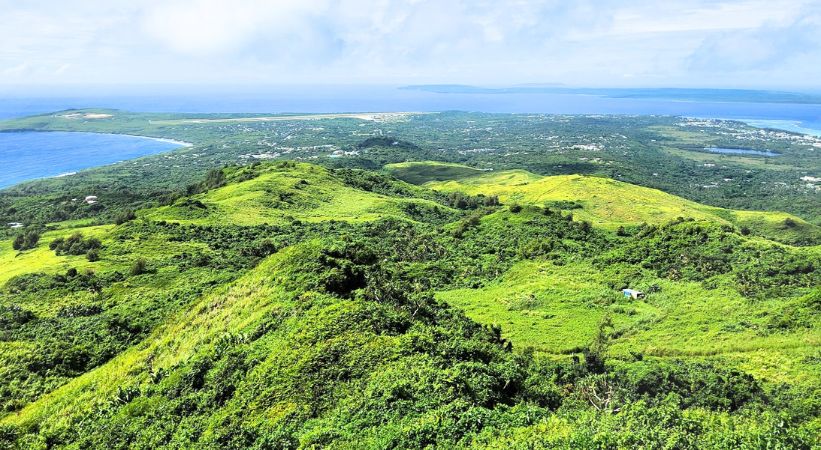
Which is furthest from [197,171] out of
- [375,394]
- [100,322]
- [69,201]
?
[375,394]

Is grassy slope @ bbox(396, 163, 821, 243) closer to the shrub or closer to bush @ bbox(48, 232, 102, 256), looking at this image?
bush @ bbox(48, 232, 102, 256)

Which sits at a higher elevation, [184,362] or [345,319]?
[345,319]

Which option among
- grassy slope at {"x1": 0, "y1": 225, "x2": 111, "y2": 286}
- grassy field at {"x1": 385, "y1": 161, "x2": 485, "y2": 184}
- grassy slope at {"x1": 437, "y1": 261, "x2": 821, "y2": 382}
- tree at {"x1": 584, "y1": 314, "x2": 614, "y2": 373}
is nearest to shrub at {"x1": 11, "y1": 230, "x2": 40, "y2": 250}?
grassy slope at {"x1": 0, "y1": 225, "x2": 111, "y2": 286}

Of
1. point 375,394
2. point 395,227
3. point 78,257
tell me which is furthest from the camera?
point 395,227

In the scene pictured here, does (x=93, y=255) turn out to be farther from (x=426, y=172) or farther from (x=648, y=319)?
(x=426, y=172)

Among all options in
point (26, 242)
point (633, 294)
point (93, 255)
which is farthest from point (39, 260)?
point (633, 294)

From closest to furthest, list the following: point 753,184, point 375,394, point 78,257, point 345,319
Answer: point 375,394 < point 345,319 < point 78,257 < point 753,184

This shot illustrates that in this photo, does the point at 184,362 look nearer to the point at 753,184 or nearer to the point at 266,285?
the point at 266,285
